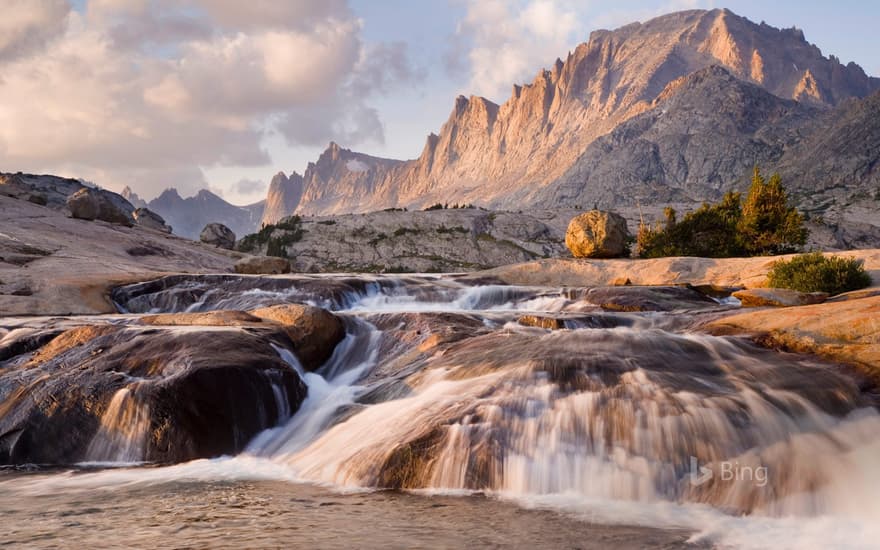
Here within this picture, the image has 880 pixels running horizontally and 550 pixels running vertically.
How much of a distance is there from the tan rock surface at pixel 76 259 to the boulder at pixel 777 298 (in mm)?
23043

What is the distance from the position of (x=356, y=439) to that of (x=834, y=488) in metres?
7.00

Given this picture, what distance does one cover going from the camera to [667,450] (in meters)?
8.67

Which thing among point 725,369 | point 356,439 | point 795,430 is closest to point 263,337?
point 356,439

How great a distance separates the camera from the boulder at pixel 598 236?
133ft

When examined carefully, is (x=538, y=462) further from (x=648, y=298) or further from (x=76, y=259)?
(x=76, y=259)

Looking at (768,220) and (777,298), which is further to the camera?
(768,220)

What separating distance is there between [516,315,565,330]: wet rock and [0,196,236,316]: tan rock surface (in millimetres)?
15872

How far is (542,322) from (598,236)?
82.4ft

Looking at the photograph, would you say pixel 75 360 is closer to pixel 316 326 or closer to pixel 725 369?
pixel 316 326

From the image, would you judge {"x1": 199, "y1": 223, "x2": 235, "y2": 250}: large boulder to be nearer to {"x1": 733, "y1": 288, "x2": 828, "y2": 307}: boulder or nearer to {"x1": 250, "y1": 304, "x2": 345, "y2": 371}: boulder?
{"x1": 250, "y1": 304, "x2": 345, "y2": 371}: boulder

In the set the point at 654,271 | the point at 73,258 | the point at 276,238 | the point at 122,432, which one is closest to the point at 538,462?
the point at 122,432

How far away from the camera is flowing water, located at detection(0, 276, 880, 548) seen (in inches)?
280

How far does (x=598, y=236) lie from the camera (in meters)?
40.5

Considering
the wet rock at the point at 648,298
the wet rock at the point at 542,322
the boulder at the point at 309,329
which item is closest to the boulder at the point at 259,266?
the wet rock at the point at 648,298
